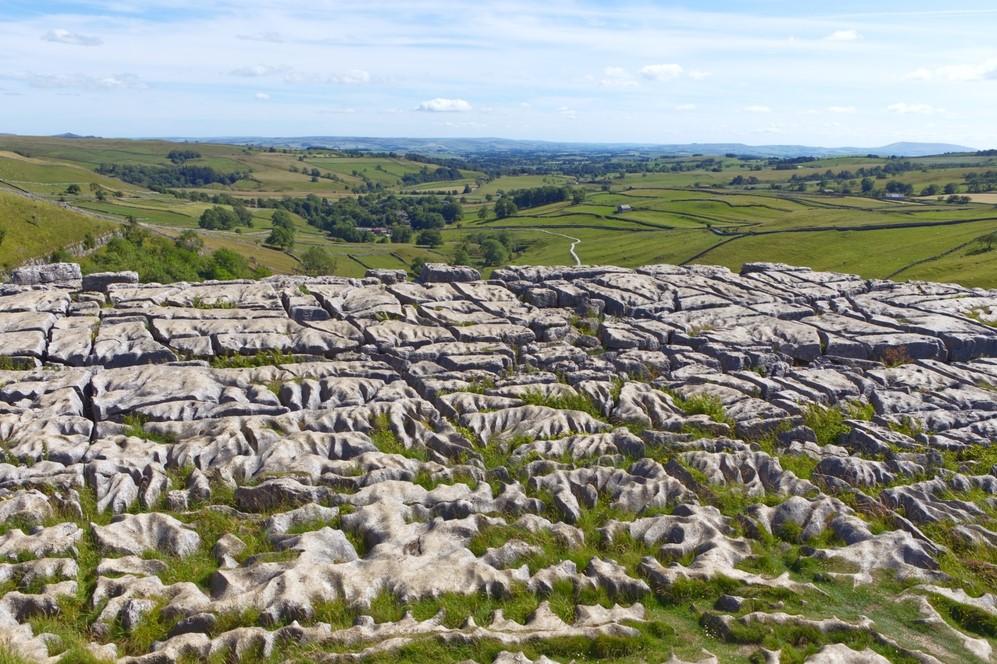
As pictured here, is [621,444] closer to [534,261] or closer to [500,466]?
[500,466]

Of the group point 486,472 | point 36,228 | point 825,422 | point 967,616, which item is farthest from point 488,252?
point 967,616

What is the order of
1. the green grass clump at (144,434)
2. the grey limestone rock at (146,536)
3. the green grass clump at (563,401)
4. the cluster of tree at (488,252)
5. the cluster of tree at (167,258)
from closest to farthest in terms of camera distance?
the grey limestone rock at (146,536), the green grass clump at (144,434), the green grass clump at (563,401), the cluster of tree at (167,258), the cluster of tree at (488,252)

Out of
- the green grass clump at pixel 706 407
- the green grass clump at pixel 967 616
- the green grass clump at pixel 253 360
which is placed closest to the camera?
the green grass clump at pixel 967 616

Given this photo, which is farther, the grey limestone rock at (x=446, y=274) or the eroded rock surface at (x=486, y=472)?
the grey limestone rock at (x=446, y=274)

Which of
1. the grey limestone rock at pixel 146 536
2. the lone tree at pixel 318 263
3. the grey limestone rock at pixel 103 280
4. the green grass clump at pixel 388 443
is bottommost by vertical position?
the lone tree at pixel 318 263

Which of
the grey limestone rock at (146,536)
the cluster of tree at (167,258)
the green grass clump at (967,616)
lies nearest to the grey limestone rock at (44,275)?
the grey limestone rock at (146,536)

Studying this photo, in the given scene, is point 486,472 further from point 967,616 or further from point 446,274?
point 446,274

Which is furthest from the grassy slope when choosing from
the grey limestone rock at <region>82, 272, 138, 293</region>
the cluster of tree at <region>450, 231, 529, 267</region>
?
the cluster of tree at <region>450, 231, 529, 267</region>

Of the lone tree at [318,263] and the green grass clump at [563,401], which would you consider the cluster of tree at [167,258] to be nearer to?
the lone tree at [318,263]

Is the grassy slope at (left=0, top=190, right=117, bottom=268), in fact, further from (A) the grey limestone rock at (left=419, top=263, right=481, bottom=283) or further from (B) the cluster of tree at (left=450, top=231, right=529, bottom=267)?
(A) the grey limestone rock at (left=419, top=263, right=481, bottom=283)
